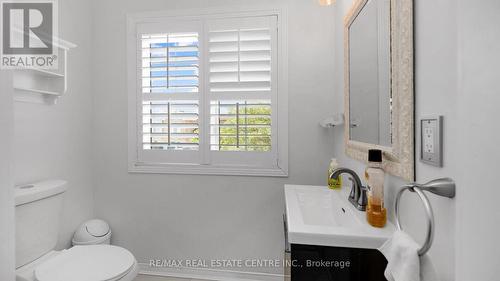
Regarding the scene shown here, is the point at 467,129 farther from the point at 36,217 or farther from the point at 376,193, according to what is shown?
the point at 36,217

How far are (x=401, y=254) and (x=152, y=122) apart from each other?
1812mm

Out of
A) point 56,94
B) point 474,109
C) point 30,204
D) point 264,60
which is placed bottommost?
point 30,204

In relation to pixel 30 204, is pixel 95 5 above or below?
above

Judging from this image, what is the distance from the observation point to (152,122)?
192cm

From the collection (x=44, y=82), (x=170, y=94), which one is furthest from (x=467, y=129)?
(x=44, y=82)

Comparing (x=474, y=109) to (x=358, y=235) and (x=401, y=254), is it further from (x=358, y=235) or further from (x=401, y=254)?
(x=358, y=235)

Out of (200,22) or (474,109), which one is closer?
(474,109)

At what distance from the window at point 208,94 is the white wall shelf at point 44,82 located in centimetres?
43

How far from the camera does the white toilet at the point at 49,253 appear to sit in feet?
3.89

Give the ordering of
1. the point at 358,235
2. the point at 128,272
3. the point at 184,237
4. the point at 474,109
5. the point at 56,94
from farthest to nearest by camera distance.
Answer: the point at 184,237
the point at 56,94
the point at 128,272
the point at 358,235
the point at 474,109

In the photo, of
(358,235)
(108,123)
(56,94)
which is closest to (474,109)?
(358,235)

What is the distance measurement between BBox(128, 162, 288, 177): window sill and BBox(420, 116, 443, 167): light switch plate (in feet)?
3.74

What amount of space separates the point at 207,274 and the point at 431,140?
5.94 feet

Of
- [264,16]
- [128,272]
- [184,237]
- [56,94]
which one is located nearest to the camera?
[128,272]
